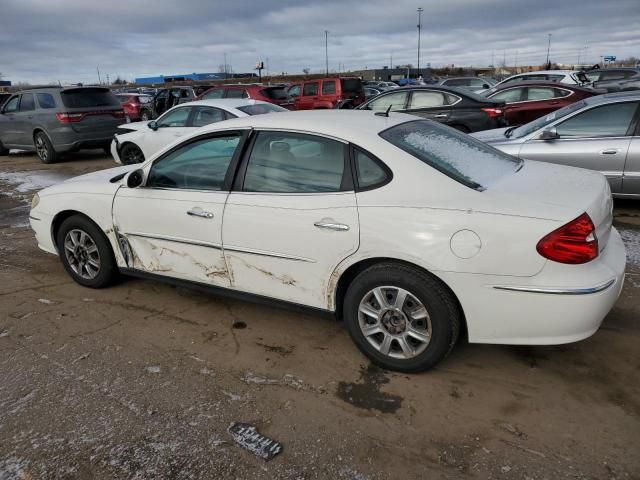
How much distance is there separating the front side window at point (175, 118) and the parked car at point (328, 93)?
24.8ft

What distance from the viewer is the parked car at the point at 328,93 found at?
1674 cm

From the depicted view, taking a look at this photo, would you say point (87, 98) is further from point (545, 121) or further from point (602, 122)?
point (602, 122)

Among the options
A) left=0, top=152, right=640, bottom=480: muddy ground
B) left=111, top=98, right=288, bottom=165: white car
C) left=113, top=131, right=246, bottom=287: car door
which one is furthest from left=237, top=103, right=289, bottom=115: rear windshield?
left=0, top=152, right=640, bottom=480: muddy ground

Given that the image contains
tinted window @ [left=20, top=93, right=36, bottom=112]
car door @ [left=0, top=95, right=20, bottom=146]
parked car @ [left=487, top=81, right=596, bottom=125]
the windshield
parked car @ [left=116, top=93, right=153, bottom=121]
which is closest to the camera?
the windshield

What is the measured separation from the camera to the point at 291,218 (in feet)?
10.4

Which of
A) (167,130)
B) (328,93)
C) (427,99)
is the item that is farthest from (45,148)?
(427,99)

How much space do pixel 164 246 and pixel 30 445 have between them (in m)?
1.62

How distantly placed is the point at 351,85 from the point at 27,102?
9738 millimetres

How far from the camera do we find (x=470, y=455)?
2.41 m

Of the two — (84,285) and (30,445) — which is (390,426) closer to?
(30,445)

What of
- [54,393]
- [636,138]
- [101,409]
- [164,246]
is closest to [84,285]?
[164,246]

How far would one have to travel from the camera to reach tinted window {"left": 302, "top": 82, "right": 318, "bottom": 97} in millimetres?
17203

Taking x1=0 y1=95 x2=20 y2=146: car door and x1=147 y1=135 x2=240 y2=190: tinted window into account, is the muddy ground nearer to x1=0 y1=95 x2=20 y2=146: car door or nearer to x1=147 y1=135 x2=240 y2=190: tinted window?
x1=147 y1=135 x2=240 y2=190: tinted window

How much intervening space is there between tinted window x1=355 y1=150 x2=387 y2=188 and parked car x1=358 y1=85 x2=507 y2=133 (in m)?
6.97
